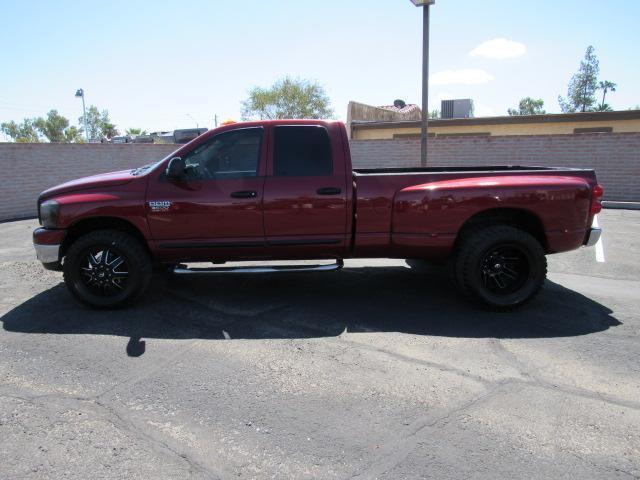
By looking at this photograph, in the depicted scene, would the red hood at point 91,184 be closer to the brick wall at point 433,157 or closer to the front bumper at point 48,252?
the front bumper at point 48,252

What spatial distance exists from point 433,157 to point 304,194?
44.1 feet

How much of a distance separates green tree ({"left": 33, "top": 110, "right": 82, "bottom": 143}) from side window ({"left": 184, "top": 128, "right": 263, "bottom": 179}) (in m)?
96.3

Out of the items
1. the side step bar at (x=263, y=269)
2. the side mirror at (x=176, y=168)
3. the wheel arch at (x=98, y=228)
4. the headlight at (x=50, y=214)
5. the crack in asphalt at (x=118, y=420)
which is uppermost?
the side mirror at (x=176, y=168)

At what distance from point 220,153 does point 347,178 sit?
1.35 m

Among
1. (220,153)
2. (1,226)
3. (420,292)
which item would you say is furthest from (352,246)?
(1,226)

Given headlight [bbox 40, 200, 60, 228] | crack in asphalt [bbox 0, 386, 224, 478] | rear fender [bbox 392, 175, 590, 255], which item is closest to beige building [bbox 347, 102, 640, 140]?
rear fender [bbox 392, 175, 590, 255]

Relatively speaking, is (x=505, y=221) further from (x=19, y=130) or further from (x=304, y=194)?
(x=19, y=130)

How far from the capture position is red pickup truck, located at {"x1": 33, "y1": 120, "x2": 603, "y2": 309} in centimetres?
507

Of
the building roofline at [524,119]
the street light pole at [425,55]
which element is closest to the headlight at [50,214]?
the street light pole at [425,55]

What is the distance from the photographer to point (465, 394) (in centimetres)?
349

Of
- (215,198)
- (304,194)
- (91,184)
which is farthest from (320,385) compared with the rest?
(91,184)

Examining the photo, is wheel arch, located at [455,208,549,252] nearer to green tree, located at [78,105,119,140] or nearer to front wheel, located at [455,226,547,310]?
front wheel, located at [455,226,547,310]

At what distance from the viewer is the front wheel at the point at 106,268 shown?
5.09m

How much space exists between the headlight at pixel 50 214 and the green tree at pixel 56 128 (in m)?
95.8
